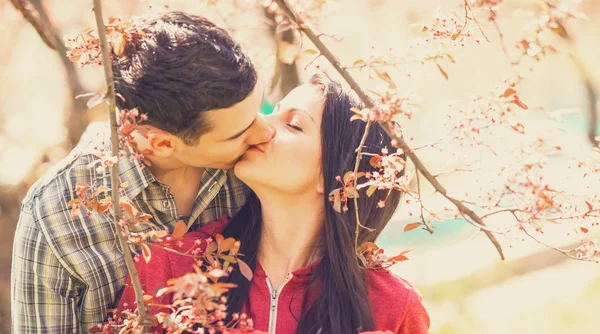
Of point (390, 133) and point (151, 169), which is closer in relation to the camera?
point (390, 133)

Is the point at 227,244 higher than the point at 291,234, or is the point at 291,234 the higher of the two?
the point at 227,244

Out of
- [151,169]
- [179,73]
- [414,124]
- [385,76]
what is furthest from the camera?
[414,124]

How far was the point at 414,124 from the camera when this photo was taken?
664 centimetres

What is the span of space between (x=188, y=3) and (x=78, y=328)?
1.93 m

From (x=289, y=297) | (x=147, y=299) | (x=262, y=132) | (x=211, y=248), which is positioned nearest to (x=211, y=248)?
(x=211, y=248)

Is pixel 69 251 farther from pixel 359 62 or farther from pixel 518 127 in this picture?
pixel 518 127

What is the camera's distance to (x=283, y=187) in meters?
1.90

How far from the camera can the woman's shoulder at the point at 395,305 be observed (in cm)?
193

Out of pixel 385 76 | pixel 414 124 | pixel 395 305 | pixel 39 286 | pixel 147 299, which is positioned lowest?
pixel 414 124

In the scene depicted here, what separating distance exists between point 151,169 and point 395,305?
784 mm

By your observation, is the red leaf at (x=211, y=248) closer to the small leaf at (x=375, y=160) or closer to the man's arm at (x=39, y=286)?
the small leaf at (x=375, y=160)

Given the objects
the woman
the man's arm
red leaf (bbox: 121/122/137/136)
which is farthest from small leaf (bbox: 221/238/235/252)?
the man's arm

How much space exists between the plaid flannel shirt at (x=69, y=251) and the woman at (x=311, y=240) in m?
0.10

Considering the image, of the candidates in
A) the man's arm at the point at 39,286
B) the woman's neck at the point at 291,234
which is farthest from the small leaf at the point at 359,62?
the man's arm at the point at 39,286
